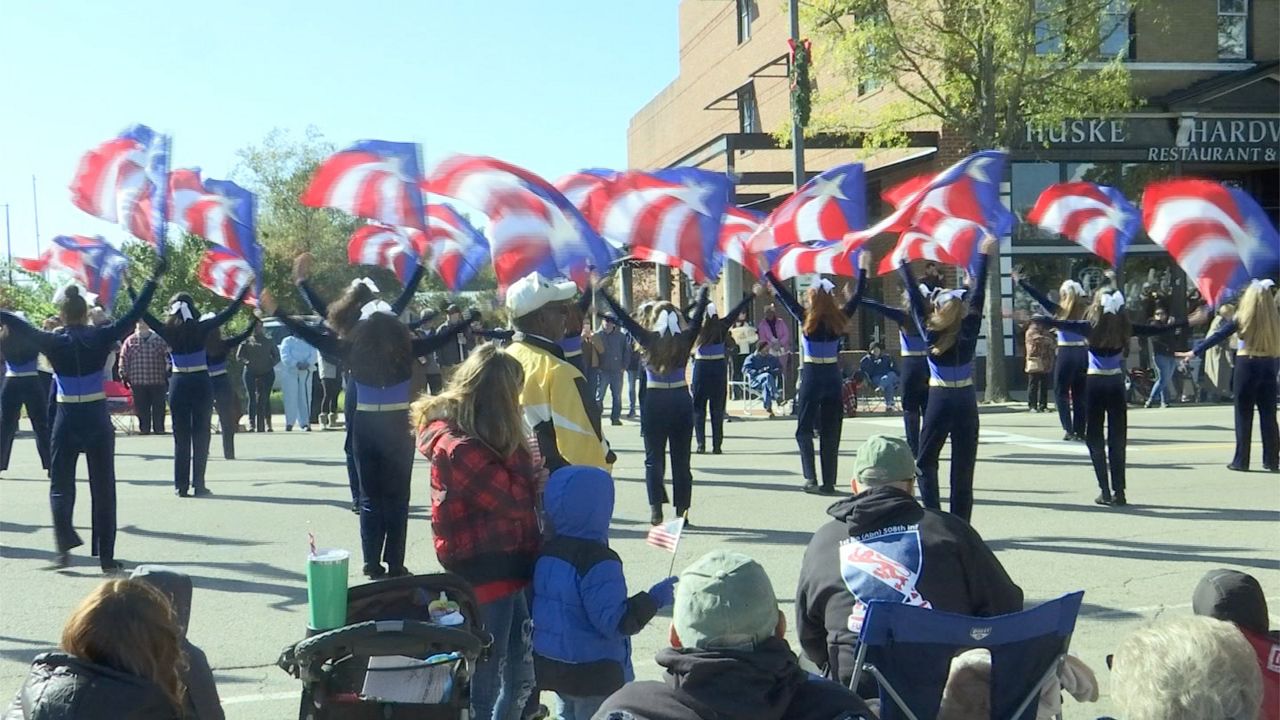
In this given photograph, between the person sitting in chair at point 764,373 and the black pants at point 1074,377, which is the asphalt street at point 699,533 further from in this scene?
the person sitting in chair at point 764,373

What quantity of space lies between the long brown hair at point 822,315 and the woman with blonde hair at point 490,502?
6653 mm

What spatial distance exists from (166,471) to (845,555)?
12324mm

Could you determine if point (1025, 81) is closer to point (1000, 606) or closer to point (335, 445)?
point (335, 445)

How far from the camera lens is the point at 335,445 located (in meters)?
17.8

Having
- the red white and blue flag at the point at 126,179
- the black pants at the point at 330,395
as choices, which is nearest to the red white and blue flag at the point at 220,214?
the red white and blue flag at the point at 126,179

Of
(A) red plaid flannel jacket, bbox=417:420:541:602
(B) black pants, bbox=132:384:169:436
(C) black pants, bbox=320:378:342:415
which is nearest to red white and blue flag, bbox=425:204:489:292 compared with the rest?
(A) red plaid flannel jacket, bbox=417:420:541:602

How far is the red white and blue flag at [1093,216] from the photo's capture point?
10500 millimetres

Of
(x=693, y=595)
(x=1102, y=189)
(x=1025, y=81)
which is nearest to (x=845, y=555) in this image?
(x=693, y=595)

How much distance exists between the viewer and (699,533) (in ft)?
32.5

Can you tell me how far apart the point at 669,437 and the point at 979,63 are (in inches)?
558

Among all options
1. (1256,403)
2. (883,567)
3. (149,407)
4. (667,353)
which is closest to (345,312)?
(667,353)

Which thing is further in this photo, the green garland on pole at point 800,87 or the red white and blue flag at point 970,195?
the green garland on pole at point 800,87

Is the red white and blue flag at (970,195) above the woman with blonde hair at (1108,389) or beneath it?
above

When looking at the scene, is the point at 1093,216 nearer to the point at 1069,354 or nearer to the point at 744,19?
the point at 1069,354
